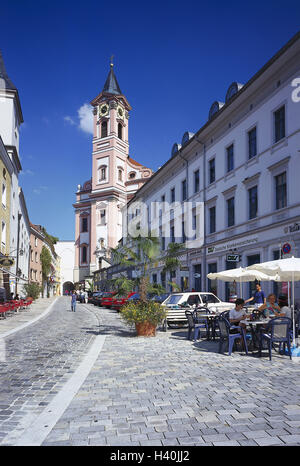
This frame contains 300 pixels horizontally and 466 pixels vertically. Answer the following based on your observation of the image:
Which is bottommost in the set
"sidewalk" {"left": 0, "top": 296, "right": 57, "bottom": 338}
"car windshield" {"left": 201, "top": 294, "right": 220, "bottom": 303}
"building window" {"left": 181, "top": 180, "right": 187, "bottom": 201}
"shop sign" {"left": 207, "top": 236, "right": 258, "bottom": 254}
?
"sidewalk" {"left": 0, "top": 296, "right": 57, "bottom": 338}

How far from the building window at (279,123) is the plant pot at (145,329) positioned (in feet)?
39.6

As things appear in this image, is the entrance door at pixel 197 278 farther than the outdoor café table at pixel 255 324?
Yes

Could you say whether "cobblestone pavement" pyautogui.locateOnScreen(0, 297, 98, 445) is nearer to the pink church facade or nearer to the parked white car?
the parked white car

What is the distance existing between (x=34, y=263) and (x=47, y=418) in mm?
54020

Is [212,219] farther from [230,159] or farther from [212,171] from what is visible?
[230,159]

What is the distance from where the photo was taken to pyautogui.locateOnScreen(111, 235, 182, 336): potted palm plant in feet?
43.7

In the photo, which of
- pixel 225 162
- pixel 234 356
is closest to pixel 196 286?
pixel 225 162

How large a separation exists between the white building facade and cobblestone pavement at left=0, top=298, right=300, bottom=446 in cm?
669

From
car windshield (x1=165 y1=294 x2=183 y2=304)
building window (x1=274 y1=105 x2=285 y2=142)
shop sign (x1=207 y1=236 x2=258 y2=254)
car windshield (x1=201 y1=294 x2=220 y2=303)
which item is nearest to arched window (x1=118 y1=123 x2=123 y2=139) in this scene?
shop sign (x1=207 y1=236 x2=258 y2=254)

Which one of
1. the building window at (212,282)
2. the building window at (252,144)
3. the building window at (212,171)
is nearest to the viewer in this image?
the building window at (252,144)

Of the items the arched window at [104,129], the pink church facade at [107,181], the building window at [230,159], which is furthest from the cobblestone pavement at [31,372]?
the arched window at [104,129]

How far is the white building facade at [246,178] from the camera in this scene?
19016 millimetres

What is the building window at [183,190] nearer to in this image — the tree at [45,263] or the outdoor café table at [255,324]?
the outdoor café table at [255,324]

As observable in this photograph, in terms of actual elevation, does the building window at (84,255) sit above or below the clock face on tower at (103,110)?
below
